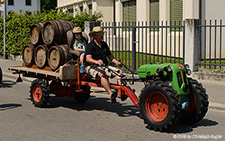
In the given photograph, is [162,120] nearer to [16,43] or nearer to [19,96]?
[19,96]

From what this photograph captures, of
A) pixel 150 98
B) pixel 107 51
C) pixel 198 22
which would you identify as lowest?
pixel 150 98

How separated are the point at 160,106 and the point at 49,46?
3831 mm

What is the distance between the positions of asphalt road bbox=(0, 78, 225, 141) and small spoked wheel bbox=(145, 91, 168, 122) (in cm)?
28

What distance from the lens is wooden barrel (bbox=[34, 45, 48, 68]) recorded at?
353 inches

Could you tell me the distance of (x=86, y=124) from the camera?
6910 mm

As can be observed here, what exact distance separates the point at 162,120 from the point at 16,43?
1736 cm

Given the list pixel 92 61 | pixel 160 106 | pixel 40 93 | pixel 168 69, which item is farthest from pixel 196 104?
pixel 40 93

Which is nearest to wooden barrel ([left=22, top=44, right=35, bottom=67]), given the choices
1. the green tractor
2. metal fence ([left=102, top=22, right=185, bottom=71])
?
metal fence ([left=102, top=22, right=185, bottom=71])

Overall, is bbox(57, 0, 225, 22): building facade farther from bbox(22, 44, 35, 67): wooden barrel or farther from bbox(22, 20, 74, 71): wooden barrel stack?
bbox(22, 44, 35, 67): wooden barrel

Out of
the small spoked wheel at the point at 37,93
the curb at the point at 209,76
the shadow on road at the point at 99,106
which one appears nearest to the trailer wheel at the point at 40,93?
the small spoked wheel at the point at 37,93

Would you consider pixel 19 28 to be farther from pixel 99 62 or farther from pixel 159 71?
pixel 159 71

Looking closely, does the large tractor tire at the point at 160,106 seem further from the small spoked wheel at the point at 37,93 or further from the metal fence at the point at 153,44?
the small spoked wheel at the point at 37,93

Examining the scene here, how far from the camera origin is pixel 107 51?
808 cm

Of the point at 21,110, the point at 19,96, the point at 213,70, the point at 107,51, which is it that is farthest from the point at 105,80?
the point at 213,70
